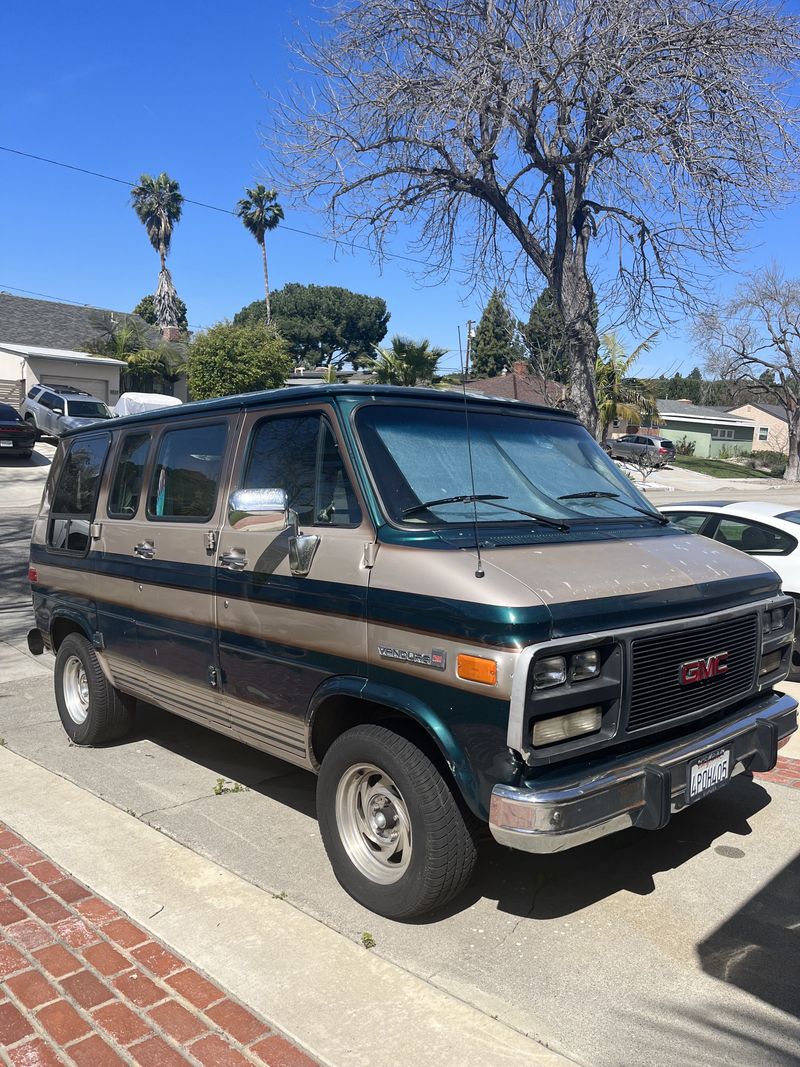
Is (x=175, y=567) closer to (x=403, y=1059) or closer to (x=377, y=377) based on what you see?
(x=403, y=1059)

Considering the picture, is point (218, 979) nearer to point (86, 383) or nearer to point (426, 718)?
point (426, 718)

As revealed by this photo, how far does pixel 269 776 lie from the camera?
5562mm

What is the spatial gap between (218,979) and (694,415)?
2705 inches

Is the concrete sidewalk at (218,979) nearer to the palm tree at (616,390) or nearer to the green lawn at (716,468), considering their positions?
the palm tree at (616,390)

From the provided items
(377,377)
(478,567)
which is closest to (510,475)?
(478,567)

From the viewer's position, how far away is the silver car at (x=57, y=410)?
26.6 meters

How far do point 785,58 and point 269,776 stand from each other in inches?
495

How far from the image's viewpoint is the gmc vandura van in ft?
10.7

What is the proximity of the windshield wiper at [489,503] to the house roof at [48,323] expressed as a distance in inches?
1449

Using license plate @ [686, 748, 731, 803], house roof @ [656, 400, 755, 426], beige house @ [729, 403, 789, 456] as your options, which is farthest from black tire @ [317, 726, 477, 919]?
beige house @ [729, 403, 789, 456]

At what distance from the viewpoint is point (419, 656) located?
3473 mm

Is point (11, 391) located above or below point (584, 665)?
above

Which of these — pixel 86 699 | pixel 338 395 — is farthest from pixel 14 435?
pixel 338 395

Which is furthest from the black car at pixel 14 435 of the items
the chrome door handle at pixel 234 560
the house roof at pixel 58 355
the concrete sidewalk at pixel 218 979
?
the chrome door handle at pixel 234 560
